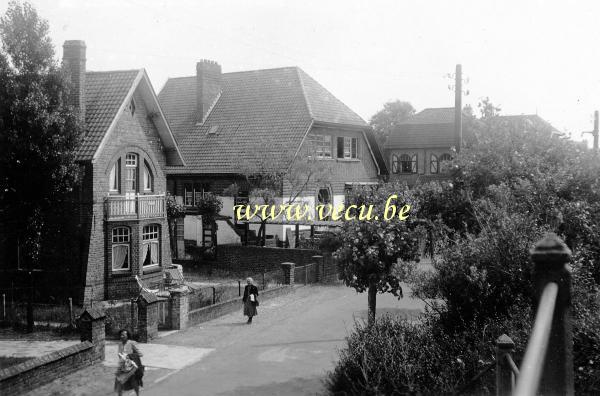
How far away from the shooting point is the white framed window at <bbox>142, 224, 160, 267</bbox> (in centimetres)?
2580

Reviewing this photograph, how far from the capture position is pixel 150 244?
26172 mm

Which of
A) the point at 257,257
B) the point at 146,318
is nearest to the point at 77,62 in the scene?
the point at 146,318

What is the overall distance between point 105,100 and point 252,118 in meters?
13.5

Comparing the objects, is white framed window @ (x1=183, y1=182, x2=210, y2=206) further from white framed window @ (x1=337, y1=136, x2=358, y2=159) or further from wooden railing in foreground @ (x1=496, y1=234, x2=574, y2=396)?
wooden railing in foreground @ (x1=496, y1=234, x2=574, y2=396)

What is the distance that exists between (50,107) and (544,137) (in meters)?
14.4

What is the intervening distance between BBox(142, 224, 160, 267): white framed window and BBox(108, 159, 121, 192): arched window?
227 centimetres

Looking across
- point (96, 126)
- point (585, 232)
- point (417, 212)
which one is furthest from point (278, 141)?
point (585, 232)

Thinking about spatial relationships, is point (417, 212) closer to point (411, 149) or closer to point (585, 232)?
point (585, 232)

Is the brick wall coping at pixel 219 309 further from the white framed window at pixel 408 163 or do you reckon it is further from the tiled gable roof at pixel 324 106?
the white framed window at pixel 408 163

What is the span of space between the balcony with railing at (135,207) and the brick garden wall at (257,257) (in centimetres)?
500

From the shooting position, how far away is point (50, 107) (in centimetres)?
1886

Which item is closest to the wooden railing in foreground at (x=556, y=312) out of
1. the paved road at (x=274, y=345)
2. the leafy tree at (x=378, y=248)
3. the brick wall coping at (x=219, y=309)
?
the paved road at (x=274, y=345)

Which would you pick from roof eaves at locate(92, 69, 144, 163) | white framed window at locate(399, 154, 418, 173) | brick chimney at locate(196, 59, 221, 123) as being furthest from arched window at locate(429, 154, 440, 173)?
roof eaves at locate(92, 69, 144, 163)

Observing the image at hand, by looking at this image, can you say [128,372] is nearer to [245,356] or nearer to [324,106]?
[245,356]
